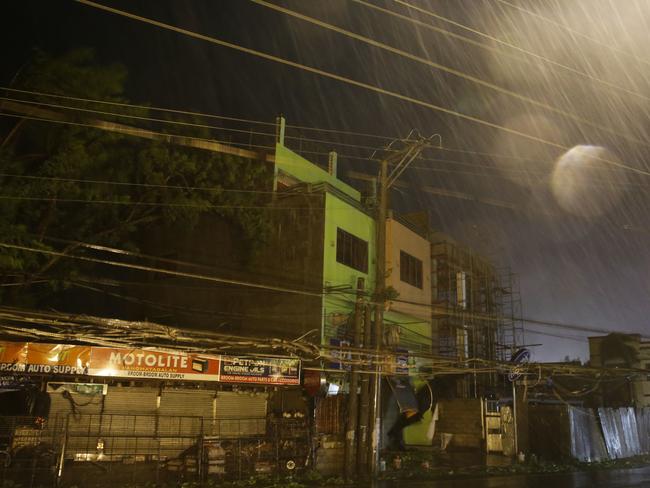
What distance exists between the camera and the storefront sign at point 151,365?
16125mm

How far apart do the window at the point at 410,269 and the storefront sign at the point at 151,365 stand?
598 inches

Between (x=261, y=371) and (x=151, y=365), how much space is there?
3500mm

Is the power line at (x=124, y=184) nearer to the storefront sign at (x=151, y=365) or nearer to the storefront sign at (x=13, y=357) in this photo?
the storefront sign at (x=13, y=357)

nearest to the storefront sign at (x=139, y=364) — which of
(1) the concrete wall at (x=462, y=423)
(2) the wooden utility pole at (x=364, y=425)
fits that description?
(2) the wooden utility pole at (x=364, y=425)

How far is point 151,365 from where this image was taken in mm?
16750

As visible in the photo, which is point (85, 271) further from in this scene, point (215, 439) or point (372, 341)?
point (372, 341)

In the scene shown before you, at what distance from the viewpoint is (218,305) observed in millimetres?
27141

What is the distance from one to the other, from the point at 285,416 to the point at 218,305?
341 inches

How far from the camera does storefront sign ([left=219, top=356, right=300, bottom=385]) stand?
17891 mm

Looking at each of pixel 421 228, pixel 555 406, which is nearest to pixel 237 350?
pixel 555 406

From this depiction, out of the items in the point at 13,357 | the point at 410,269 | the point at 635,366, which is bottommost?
the point at 13,357

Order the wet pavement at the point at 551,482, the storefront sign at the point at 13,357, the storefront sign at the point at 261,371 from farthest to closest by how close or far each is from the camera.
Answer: the storefront sign at the point at 261,371, the wet pavement at the point at 551,482, the storefront sign at the point at 13,357

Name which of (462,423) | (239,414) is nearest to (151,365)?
A: (239,414)

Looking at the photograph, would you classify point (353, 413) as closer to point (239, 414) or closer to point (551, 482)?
point (239, 414)
